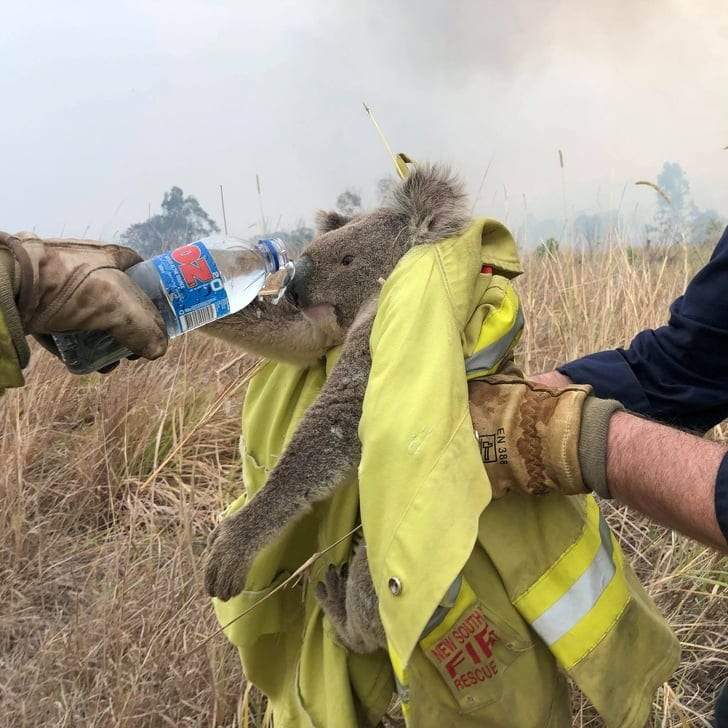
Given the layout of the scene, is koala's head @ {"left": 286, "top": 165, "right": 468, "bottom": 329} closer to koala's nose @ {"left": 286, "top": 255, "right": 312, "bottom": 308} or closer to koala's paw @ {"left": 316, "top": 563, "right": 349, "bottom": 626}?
koala's nose @ {"left": 286, "top": 255, "right": 312, "bottom": 308}

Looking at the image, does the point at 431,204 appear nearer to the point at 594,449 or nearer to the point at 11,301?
the point at 594,449

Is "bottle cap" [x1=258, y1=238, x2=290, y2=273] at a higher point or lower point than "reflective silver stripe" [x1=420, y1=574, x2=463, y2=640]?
higher

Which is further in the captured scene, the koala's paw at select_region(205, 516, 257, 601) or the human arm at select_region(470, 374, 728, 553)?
the koala's paw at select_region(205, 516, 257, 601)

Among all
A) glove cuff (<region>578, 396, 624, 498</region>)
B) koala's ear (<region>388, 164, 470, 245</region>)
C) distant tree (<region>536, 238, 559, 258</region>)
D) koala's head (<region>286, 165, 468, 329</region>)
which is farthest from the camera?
distant tree (<region>536, 238, 559, 258</region>)

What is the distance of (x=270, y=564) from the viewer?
143 cm

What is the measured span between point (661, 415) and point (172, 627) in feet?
4.71

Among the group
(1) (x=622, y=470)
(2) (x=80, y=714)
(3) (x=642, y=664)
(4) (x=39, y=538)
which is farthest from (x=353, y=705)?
(4) (x=39, y=538)

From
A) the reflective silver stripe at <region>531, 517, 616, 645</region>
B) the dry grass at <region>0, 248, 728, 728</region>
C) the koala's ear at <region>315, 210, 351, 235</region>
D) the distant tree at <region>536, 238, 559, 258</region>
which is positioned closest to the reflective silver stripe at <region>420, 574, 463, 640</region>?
the reflective silver stripe at <region>531, 517, 616, 645</region>

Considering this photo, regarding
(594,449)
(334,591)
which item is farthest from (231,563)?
(594,449)

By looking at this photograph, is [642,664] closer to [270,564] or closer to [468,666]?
[468,666]

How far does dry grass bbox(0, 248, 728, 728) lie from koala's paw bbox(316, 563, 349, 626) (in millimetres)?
385

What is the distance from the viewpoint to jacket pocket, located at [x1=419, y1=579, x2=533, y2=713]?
43.1 inches

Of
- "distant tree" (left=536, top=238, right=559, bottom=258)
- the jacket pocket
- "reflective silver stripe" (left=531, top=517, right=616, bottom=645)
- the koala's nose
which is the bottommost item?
"distant tree" (left=536, top=238, right=559, bottom=258)

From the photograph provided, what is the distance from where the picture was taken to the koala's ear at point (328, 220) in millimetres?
1974
